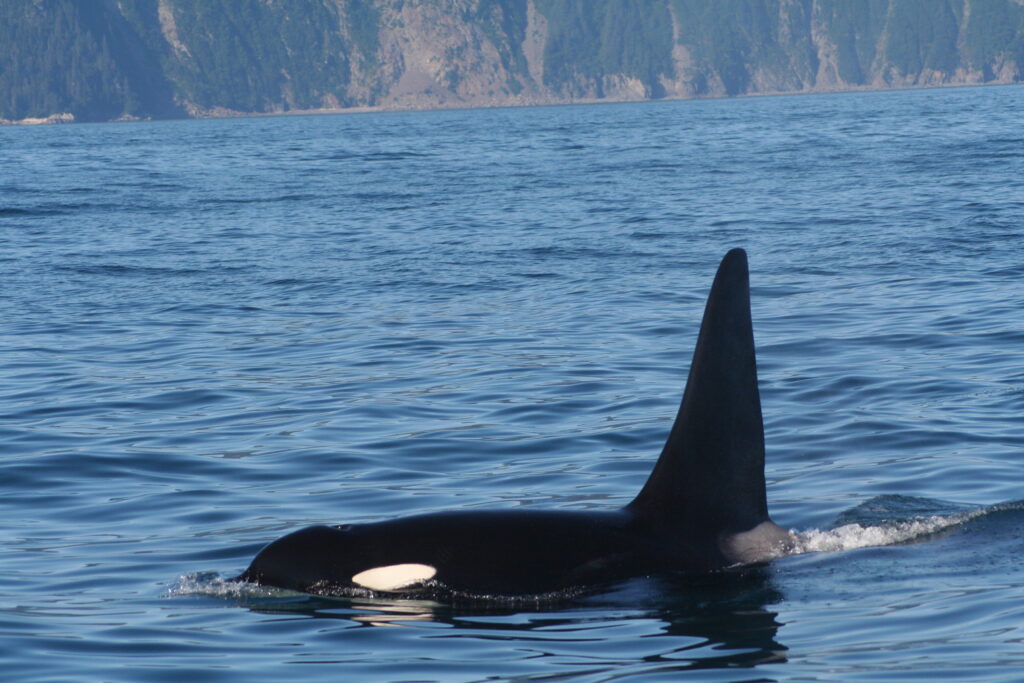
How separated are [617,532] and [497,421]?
510cm

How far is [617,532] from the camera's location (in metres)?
6.94

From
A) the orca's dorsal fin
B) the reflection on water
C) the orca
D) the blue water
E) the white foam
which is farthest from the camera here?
the white foam

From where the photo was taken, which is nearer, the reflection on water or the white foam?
the reflection on water

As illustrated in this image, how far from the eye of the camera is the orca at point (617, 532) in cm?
676

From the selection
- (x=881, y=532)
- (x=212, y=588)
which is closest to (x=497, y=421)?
(x=881, y=532)

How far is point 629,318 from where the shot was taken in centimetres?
1689

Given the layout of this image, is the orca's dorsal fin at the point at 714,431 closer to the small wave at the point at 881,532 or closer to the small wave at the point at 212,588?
the small wave at the point at 881,532

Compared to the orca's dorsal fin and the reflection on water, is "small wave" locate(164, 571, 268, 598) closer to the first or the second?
the reflection on water

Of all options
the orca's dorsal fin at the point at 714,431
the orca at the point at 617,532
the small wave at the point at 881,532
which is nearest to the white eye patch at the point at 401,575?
the orca at the point at 617,532

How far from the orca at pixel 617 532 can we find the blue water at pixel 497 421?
5.2 inches

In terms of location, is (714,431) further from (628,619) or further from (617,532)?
(628,619)

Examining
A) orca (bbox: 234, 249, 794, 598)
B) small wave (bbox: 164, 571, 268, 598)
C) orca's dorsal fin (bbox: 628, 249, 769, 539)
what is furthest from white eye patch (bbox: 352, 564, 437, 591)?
orca's dorsal fin (bbox: 628, 249, 769, 539)

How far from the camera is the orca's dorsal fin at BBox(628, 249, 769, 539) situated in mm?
6984

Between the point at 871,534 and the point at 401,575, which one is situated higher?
the point at 401,575
